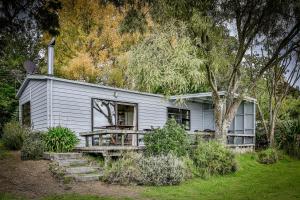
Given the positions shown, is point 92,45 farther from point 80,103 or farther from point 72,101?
point 72,101

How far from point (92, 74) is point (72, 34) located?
2.82 m

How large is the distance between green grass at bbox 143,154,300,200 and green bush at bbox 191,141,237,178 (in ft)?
1.18

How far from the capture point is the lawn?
8.24 m

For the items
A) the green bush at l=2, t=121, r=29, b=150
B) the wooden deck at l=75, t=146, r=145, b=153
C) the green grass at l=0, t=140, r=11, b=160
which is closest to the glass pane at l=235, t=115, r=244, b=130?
the wooden deck at l=75, t=146, r=145, b=153

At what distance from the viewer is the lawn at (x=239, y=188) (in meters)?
8.24

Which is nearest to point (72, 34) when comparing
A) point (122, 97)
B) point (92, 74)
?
point (92, 74)

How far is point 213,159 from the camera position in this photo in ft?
39.1

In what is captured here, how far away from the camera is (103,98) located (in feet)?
50.2

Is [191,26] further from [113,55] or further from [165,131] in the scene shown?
[113,55]

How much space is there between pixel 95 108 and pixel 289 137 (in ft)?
34.3

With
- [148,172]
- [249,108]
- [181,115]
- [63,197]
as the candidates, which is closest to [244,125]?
[249,108]

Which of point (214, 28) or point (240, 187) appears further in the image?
point (214, 28)

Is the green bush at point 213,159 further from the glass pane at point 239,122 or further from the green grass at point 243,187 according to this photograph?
the glass pane at point 239,122

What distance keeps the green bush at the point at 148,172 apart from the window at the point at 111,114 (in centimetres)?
440
